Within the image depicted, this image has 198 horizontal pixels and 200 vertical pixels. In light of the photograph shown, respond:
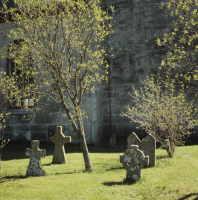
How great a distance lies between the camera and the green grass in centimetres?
445

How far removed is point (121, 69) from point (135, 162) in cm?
668

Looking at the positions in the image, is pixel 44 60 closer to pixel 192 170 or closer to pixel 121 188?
pixel 121 188

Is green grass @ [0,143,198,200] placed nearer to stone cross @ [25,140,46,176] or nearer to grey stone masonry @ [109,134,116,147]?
stone cross @ [25,140,46,176]

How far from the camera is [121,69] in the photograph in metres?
11.1

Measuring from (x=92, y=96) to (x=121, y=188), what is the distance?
564cm

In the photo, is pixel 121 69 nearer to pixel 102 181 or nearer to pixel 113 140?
pixel 113 140

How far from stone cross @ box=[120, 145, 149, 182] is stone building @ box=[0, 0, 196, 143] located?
5.04m

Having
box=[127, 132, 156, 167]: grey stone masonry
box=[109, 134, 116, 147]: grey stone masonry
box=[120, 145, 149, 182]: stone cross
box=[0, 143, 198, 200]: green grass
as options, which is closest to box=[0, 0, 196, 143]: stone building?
box=[109, 134, 116, 147]: grey stone masonry

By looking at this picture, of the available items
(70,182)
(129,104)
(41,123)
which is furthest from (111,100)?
(70,182)

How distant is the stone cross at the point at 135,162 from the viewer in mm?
5023

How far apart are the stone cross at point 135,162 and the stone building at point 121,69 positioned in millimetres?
5040

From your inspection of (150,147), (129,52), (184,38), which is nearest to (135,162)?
(150,147)

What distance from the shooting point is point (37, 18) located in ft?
19.2

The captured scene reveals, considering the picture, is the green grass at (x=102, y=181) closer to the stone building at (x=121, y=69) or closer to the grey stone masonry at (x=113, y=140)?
the grey stone masonry at (x=113, y=140)
